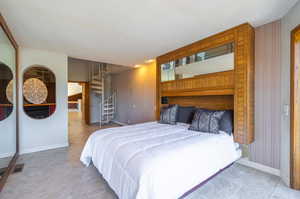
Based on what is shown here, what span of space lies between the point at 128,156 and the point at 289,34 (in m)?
2.76

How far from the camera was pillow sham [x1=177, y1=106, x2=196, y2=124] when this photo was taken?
10.3 ft

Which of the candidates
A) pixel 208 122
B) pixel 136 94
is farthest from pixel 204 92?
pixel 136 94

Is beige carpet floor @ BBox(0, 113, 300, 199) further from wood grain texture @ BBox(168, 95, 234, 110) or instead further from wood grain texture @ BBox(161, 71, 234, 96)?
wood grain texture @ BBox(161, 71, 234, 96)

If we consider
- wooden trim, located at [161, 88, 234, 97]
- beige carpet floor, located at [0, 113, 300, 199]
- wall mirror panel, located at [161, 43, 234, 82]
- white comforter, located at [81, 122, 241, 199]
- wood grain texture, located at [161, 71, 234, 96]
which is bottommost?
beige carpet floor, located at [0, 113, 300, 199]

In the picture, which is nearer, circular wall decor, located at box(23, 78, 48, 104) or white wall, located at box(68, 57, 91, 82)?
circular wall decor, located at box(23, 78, 48, 104)

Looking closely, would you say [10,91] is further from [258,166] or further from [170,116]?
[258,166]

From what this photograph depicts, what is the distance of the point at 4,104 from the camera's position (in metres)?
2.63

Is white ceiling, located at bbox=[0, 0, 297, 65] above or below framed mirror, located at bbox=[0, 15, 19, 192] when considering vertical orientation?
above

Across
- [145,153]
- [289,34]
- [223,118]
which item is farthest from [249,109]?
[145,153]

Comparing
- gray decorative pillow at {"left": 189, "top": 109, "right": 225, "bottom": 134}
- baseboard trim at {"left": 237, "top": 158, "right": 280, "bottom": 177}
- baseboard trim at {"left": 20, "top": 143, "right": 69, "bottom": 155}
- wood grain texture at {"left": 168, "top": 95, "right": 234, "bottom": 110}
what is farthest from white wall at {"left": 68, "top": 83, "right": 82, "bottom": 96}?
baseboard trim at {"left": 237, "top": 158, "right": 280, "bottom": 177}

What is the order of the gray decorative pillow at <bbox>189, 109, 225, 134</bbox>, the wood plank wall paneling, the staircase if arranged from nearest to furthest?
1. the wood plank wall paneling
2. the gray decorative pillow at <bbox>189, 109, 225, 134</bbox>
3. the staircase

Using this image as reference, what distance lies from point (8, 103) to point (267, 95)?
482 centimetres

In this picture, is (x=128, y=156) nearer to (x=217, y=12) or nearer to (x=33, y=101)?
(x=217, y=12)

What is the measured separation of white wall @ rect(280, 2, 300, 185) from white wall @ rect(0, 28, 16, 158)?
4.42 meters
